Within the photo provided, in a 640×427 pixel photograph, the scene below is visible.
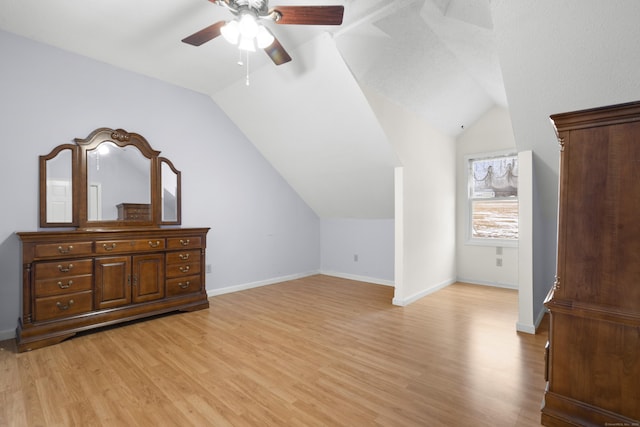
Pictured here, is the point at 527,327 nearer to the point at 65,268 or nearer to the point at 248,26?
the point at 248,26

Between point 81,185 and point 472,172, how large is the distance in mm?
5343

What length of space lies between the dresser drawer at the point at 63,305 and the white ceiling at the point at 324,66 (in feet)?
7.90

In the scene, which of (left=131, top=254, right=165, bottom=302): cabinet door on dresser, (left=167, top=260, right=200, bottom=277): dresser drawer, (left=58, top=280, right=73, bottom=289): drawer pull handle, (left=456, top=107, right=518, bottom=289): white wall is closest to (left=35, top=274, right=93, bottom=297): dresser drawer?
(left=58, top=280, right=73, bottom=289): drawer pull handle

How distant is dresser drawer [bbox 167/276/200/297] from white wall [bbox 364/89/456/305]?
2.46 meters

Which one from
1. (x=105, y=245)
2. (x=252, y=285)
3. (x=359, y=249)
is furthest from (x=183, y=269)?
(x=359, y=249)

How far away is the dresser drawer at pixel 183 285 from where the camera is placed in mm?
3515

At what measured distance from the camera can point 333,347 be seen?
106 inches

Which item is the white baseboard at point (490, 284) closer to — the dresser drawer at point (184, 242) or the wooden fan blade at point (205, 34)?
the dresser drawer at point (184, 242)

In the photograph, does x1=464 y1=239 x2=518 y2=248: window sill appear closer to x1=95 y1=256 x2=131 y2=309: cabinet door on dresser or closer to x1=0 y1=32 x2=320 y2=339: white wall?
x1=0 y1=32 x2=320 y2=339: white wall

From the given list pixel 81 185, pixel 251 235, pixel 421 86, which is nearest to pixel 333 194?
pixel 251 235

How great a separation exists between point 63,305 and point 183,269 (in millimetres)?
1102

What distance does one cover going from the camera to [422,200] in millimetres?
4305

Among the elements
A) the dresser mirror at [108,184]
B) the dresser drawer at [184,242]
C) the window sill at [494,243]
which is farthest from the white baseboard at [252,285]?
the window sill at [494,243]

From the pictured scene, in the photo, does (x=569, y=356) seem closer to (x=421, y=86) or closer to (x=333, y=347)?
(x=333, y=347)
